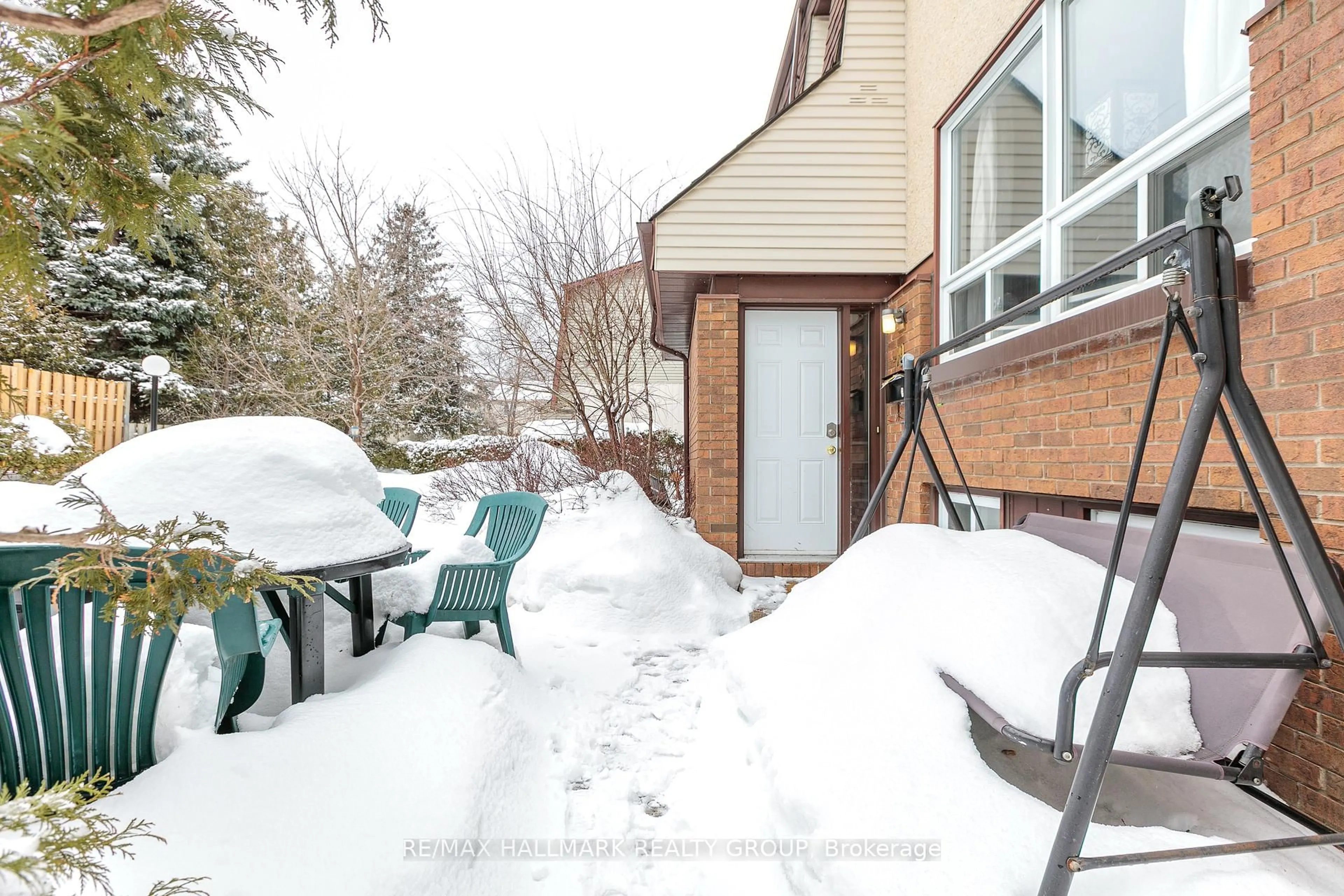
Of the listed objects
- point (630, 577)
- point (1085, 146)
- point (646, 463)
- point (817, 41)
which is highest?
point (817, 41)

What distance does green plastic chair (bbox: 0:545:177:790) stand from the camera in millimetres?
1367

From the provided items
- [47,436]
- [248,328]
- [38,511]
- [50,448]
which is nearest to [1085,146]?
[38,511]

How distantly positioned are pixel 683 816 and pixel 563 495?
13.4 ft

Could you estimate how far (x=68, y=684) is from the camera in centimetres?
144

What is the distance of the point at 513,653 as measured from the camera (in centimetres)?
316

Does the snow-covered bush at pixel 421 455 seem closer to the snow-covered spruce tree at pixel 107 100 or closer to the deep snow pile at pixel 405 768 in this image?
the deep snow pile at pixel 405 768

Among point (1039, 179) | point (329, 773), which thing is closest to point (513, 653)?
point (329, 773)

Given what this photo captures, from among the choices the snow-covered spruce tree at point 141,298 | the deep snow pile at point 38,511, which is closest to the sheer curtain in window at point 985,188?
the deep snow pile at point 38,511

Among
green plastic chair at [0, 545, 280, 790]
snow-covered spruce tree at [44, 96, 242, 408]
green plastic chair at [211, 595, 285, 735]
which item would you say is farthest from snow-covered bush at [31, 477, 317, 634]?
snow-covered spruce tree at [44, 96, 242, 408]

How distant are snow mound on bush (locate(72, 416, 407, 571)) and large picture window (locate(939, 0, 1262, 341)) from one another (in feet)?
11.7

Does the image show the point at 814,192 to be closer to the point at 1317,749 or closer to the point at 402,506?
the point at 402,506

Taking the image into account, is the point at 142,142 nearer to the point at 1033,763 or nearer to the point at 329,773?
the point at 329,773

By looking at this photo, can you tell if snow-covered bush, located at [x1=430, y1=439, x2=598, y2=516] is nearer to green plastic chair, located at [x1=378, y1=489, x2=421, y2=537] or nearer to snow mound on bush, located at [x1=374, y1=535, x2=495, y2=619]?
green plastic chair, located at [x1=378, y1=489, x2=421, y2=537]

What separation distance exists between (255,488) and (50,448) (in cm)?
588
